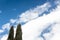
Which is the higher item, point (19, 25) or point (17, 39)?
point (19, 25)

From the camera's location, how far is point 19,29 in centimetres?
5266

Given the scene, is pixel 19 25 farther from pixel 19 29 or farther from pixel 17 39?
pixel 17 39

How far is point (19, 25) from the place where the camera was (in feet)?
174

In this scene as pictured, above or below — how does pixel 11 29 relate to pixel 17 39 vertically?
above

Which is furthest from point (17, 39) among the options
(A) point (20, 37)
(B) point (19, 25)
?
(B) point (19, 25)

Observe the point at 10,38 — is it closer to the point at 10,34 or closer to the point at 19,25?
the point at 10,34

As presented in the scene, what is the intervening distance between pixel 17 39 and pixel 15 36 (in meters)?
1.44

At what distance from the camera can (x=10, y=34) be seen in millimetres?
53719

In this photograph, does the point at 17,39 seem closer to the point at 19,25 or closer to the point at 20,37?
the point at 20,37

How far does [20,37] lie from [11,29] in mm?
4019

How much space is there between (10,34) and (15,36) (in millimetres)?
1919

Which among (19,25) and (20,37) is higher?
(19,25)

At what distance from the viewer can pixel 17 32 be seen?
52656 millimetres

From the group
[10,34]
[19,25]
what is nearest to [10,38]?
[10,34]
